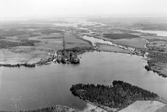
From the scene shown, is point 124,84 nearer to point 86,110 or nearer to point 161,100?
point 161,100

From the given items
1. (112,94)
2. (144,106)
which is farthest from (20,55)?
(144,106)

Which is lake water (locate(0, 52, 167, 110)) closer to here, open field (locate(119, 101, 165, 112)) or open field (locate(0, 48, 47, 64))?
open field (locate(119, 101, 165, 112))

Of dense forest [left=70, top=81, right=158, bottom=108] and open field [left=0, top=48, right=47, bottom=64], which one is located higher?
open field [left=0, top=48, right=47, bottom=64]

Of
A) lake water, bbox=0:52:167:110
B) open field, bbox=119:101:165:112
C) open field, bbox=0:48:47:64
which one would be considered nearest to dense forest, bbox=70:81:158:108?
open field, bbox=119:101:165:112

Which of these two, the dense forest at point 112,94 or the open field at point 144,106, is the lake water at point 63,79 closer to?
the dense forest at point 112,94

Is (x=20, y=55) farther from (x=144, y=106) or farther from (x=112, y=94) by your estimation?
(x=144, y=106)

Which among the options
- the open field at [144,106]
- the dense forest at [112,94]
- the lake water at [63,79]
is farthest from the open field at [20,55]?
the open field at [144,106]
